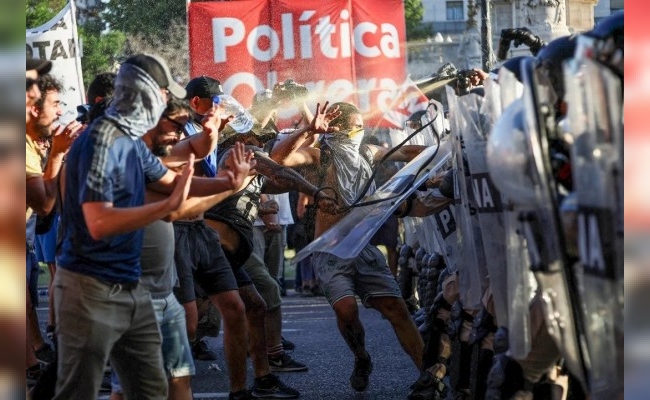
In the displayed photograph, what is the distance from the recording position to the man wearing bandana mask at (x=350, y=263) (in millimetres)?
8453

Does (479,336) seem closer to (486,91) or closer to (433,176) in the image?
(486,91)

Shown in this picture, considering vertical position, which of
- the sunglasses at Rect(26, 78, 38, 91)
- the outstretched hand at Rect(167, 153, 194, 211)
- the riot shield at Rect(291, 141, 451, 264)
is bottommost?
the riot shield at Rect(291, 141, 451, 264)

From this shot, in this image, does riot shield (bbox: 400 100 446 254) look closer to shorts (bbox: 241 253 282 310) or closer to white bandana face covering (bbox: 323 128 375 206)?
white bandana face covering (bbox: 323 128 375 206)

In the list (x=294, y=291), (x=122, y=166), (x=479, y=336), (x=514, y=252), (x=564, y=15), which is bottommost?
(x=294, y=291)

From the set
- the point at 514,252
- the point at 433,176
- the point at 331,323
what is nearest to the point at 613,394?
the point at 514,252

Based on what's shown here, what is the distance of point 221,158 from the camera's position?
844 centimetres

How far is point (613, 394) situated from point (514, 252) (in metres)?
0.96

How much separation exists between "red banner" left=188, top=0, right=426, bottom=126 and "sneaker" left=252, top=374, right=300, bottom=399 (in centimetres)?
368

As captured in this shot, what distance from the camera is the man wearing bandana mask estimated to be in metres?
8.45

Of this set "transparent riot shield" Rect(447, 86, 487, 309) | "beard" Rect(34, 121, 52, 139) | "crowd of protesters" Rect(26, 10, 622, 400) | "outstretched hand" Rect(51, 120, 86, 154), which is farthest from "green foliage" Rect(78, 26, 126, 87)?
"outstretched hand" Rect(51, 120, 86, 154)

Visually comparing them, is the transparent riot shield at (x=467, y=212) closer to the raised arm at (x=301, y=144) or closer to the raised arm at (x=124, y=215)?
the raised arm at (x=124, y=215)

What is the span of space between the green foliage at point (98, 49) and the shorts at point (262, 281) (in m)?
5.18

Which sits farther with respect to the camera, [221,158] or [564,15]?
A: [564,15]

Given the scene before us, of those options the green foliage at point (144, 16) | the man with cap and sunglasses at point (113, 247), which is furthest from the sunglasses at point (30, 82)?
the green foliage at point (144, 16)
